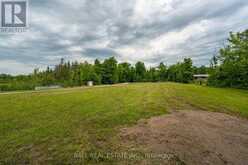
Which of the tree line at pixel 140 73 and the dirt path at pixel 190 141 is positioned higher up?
the tree line at pixel 140 73

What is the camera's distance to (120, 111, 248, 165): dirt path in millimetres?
3004

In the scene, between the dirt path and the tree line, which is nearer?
Result: the dirt path

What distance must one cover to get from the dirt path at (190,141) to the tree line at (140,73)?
20413 mm

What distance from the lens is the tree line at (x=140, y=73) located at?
21.7m

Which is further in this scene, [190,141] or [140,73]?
[140,73]

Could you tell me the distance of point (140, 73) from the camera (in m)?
48.2

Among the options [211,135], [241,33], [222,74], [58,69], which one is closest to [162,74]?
[222,74]

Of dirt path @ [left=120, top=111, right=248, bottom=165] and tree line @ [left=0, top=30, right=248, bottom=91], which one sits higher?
tree line @ [left=0, top=30, right=248, bottom=91]

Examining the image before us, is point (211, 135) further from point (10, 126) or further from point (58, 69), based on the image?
point (58, 69)

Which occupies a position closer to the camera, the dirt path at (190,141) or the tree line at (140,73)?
the dirt path at (190,141)

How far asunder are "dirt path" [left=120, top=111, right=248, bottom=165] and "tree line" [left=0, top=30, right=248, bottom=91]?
804 inches

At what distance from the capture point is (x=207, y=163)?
281 centimetres

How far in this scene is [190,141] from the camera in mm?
3646

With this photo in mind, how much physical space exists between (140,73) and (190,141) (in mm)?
44884
